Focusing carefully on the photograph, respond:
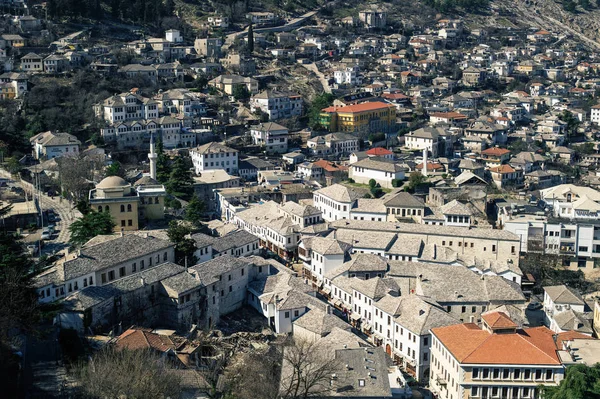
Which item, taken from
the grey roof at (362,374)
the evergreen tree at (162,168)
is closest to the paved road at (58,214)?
the evergreen tree at (162,168)

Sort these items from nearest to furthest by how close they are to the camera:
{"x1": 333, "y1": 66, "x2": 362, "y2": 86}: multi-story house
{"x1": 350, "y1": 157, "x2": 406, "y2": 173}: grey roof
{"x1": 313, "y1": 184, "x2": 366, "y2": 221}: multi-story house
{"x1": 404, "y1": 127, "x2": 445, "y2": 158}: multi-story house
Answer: {"x1": 313, "y1": 184, "x2": 366, "y2": 221}: multi-story house, {"x1": 350, "y1": 157, "x2": 406, "y2": 173}: grey roof, {"x1": 404, "y1": 127, "x2": 445, "y2": 158}: multi-story house, {"x1": 333, "y1": 66, "x2": 362, "y2": 86}: multi-story house

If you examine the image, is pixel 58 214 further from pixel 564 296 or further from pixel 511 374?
pixel 564 296

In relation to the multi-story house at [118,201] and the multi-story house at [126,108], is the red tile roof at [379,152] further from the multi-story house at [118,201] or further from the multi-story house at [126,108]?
the multi-story house at [118,201]

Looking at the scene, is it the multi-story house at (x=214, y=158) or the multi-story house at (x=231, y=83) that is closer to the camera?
the multi-story house at (x=214, y=158)

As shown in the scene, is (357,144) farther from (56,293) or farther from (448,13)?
(448,13)

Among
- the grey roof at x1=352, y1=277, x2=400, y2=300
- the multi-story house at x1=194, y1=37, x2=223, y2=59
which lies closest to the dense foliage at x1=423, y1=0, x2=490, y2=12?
the multi-story house at x1=194, y1=37, x2=223, y2=59

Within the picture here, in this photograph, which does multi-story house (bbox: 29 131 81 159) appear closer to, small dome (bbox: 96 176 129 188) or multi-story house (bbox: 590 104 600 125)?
small dome (bbox: 96 176 129 188)
